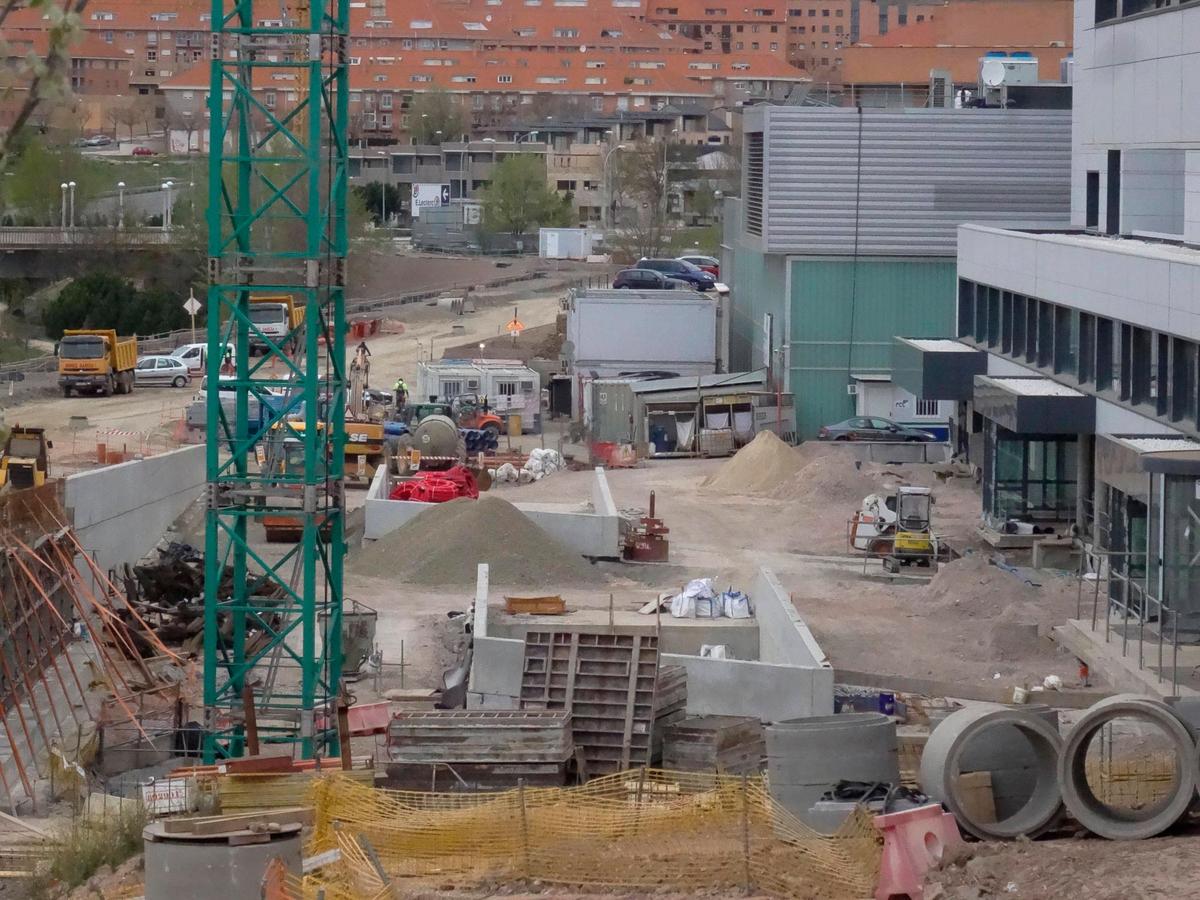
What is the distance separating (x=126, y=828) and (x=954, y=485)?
25329mm

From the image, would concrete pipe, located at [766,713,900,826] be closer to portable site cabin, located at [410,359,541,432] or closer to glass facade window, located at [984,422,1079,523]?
glass facade window, located at [984,422,1079,523]

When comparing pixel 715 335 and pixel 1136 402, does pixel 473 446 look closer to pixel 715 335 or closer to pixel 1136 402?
pixel 715 335

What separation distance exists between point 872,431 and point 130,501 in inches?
710

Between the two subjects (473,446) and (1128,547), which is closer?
(1128,547)

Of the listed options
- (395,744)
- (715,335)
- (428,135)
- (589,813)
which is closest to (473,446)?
(715,335)

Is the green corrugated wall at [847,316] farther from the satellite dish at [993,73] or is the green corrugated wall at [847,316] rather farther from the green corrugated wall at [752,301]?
the satellite dish at [993,73]

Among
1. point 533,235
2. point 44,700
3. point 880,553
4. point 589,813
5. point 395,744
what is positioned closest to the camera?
point 589,813

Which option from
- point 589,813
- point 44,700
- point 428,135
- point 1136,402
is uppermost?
point 428,135

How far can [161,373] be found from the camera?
5275 centimetres

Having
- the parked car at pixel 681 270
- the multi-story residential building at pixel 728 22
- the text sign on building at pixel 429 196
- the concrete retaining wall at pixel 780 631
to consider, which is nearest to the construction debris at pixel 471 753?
the concrete retaining wall at pixel 780 631

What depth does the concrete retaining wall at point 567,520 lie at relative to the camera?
30094mm

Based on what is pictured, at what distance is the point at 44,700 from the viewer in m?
21.8

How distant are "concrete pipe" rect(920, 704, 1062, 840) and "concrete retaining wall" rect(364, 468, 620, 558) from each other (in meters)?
17.4

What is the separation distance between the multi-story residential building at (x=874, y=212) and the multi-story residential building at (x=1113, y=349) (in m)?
6.39
